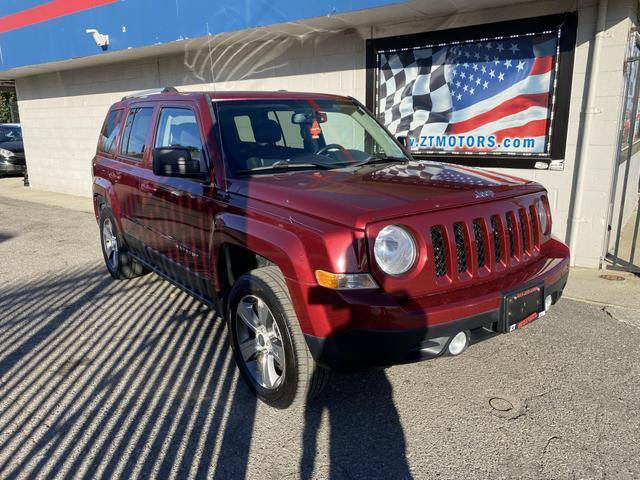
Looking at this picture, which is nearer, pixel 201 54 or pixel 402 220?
pixel 402 220

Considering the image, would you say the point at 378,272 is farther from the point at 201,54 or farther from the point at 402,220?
the point at 201,54

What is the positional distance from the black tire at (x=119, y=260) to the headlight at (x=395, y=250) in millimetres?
3619

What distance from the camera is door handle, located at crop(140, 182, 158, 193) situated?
168 inches

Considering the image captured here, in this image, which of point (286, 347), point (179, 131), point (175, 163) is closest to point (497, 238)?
point (286, 347)

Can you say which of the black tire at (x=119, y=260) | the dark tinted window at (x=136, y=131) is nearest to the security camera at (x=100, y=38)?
the black tire at (x=119, y=260)

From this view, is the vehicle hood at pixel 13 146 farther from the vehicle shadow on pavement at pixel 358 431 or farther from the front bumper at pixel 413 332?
the front bumper at pixel 413 332

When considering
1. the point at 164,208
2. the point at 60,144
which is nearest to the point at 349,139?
the point at 164,208

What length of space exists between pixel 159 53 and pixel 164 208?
6.79 metres

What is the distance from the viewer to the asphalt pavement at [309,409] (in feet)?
8.86

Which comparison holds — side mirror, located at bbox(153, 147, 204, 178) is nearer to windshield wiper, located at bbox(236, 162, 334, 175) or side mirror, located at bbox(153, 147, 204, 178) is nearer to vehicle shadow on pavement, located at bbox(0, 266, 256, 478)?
windshield wiper, located at bbox(236, 162, 334, 175)

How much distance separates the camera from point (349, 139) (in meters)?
4.13

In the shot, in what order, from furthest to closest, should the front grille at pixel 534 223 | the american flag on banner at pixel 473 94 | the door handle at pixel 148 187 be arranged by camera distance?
the american flag on banner at pixel 473 94 → the door handle at pixel 148 187 → the front grille at pixel 534 223

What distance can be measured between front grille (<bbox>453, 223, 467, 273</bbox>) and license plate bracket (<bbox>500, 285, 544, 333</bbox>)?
10.6 inches

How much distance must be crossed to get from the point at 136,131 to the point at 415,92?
3790 mm
